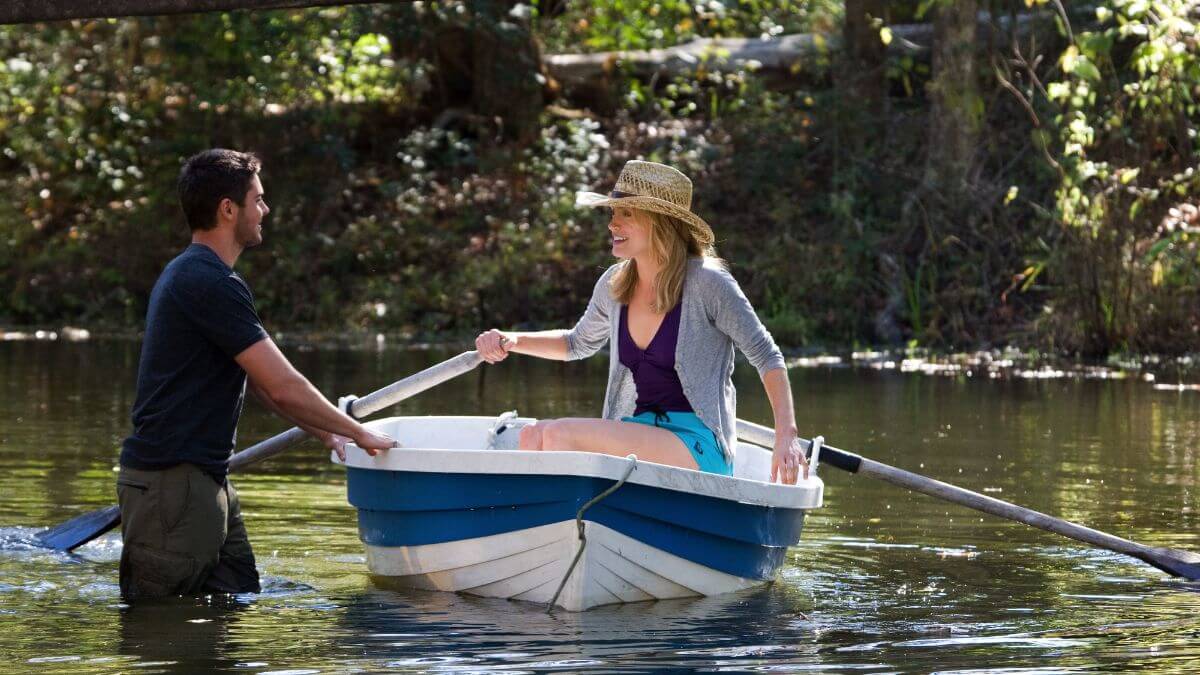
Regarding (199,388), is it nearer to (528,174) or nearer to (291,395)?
(291,395)

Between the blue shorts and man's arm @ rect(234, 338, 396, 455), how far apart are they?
88 cm

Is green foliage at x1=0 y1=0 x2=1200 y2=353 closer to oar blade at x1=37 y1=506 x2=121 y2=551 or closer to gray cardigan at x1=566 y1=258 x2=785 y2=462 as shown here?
gray cardigan at x1=566 y1=258 x2=785 y2=462

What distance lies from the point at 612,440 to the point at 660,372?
0.35m

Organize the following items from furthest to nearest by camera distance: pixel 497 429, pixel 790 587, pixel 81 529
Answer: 1. pixel 497 429
2. pixel 81 529
3. pixel 790 587

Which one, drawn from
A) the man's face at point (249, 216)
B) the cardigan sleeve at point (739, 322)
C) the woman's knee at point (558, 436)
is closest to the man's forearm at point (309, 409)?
the man's face at point (249, 216)

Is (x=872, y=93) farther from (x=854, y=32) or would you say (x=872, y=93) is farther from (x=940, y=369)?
(x=940, y=369)

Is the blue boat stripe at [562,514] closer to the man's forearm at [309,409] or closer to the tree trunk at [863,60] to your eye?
the man's forearm at [309,409]

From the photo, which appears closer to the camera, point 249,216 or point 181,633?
point 181,633

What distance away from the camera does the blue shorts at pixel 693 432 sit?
639cm

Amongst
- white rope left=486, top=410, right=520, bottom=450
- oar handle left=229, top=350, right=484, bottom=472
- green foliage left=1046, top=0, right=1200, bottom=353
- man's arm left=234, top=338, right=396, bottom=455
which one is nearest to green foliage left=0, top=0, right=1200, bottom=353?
green foliage left=1046, top=0, right=1200, bottom=353

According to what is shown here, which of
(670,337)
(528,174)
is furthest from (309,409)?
(528,174)

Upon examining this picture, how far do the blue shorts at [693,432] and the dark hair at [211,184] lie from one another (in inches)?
57.2

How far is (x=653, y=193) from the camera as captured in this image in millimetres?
6438

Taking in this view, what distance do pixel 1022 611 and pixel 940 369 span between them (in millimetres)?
9628
